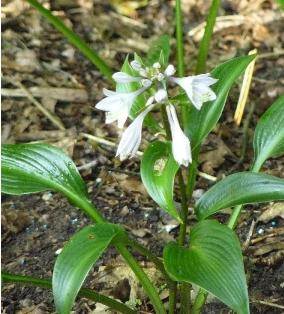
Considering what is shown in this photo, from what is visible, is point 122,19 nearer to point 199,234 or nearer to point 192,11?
point 192,11

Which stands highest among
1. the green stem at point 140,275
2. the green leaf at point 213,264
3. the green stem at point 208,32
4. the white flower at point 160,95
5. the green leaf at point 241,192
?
the green stem at point 208,32

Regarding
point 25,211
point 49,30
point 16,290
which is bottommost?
point 16,290

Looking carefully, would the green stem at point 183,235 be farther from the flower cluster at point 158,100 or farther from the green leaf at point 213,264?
the flower cluster at point 158,100

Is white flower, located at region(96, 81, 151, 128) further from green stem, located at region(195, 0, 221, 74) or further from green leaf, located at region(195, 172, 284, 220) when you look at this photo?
green stem, located at region(195, 0, 221, 74)

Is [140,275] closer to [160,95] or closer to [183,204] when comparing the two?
[183,204]

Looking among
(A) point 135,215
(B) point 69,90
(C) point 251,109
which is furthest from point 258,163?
(B) point 69,90

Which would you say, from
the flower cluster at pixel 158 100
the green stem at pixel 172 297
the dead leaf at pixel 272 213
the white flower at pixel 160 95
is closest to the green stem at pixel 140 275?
the green stem at pixel 172 297

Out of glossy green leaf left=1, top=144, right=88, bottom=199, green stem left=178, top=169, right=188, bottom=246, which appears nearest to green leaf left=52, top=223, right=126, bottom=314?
green stem left=178, top=169, right=188, bottom=246

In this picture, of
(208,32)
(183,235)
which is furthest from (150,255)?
(208,32)
